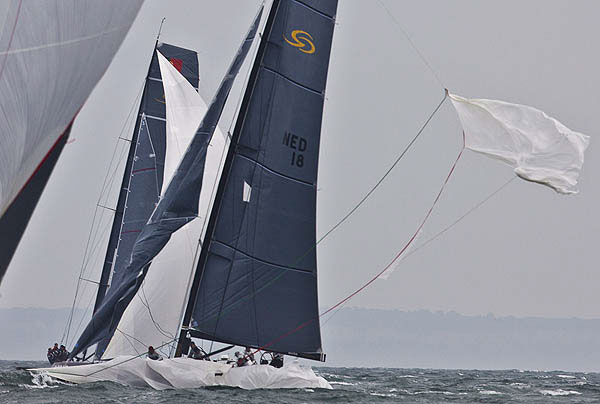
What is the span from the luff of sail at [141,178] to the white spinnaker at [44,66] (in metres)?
24.4

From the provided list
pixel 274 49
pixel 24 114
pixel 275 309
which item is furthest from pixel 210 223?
pixel 24 114

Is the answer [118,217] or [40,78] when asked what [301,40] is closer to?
[118,217]

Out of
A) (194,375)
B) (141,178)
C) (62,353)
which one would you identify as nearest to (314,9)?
(194,375)

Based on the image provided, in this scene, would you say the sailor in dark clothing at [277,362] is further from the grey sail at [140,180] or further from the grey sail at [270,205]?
the grey sail at [140,180]

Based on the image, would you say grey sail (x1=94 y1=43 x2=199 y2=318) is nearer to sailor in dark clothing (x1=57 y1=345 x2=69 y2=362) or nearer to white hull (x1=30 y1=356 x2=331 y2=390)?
sailor in dark clothing (x1=57 y1=345 x2=69 y2=362)

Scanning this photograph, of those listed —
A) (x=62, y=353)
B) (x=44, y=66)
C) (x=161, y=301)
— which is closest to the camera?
(x=44, y=66)

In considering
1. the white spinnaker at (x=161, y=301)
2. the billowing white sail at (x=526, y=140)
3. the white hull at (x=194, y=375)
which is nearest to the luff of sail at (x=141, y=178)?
the white spinnaker at (x=161, y=301)

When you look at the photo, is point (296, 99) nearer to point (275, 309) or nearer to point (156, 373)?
point (275, 309)

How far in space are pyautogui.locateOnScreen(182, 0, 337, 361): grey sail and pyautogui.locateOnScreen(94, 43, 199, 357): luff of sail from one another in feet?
33.1

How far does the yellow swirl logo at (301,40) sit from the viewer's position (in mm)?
25172

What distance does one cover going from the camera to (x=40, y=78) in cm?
1000

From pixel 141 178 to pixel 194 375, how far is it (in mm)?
13746

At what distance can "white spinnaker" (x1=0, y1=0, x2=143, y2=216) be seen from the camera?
9.64 meters

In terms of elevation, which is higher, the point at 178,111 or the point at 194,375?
the point at 178,111
